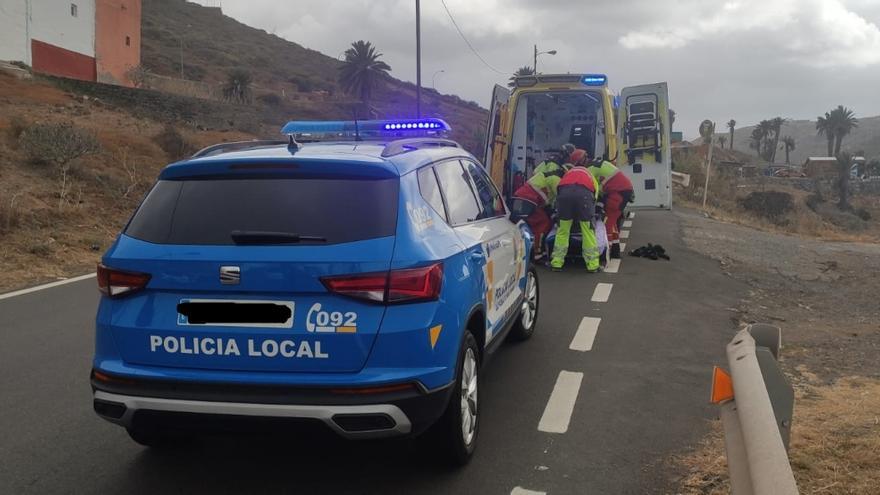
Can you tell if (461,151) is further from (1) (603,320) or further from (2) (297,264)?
(1) (603,320)

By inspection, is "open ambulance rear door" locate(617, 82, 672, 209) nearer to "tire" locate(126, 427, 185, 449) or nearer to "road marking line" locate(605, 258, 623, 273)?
"road marking line" locate(605, 258, 623, 273)

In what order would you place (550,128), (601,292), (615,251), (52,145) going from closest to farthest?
1. (601,292)
2. (615,251)
3. (550,128)
4. (52,145)

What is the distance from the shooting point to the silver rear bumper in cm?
311

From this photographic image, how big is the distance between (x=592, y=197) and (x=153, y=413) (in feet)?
24.3

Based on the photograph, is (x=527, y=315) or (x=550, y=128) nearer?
(x=527, y=315)

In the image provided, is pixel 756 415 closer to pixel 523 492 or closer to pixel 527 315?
pixel 523 492

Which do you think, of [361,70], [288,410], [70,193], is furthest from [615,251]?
[361,70]

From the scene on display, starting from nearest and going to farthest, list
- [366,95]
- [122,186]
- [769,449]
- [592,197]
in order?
[769,449] → [592,197] → [122,186] → [366,95]

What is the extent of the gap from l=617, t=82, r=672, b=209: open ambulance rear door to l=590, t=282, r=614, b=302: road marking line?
3.50 m

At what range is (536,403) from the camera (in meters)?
4.87

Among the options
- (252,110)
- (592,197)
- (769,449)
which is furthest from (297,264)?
(252,110)

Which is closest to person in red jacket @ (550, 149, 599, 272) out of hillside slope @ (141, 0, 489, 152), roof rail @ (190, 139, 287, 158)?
roof rail @ (190, 139, 287, 158)

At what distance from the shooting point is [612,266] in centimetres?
1044

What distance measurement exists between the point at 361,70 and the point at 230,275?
64.5 meters
